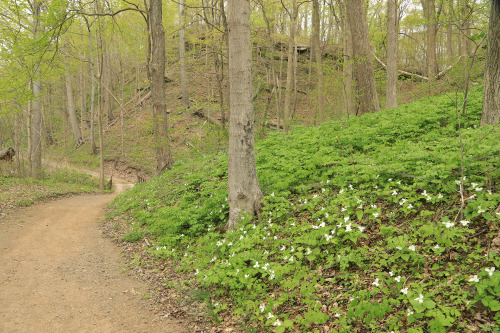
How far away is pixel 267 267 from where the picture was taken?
3.95 m

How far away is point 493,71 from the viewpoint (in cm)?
530

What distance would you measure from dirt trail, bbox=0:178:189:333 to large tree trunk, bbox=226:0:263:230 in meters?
2.12

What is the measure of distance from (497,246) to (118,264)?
6190mm

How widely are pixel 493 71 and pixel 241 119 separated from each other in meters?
4.75

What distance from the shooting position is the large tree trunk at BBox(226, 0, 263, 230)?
5152 millimetres

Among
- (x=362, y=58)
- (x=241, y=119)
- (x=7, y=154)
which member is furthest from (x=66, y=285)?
(x=7, y=154)

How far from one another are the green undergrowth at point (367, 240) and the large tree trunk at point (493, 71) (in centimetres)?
46

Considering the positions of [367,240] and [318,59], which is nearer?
[367,240]

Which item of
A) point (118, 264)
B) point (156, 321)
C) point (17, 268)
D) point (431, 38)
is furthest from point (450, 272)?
point (431, 38)

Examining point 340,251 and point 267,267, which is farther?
point 267,267

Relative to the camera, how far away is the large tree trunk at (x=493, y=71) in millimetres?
5191

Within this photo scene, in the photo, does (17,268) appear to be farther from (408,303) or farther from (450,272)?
(450,272)

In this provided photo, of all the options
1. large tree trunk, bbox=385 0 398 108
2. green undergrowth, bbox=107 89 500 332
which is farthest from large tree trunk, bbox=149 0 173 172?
large tree trunk, bbox=385 0 398 108

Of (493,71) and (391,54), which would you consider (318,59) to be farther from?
(493,71)
